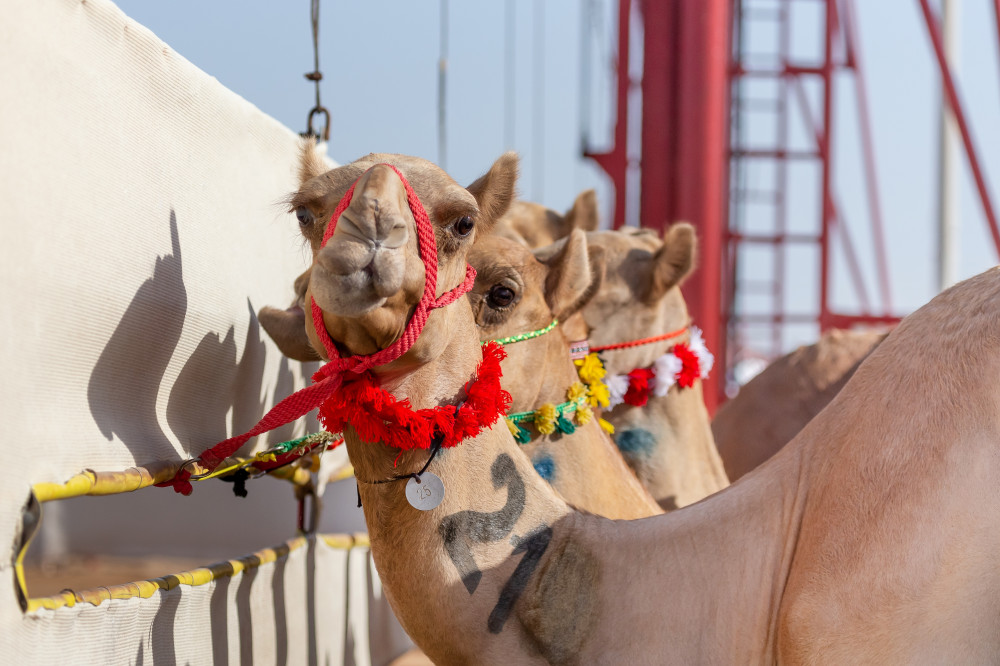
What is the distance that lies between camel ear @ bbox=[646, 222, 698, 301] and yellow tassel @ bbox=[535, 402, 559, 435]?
106 centimetres

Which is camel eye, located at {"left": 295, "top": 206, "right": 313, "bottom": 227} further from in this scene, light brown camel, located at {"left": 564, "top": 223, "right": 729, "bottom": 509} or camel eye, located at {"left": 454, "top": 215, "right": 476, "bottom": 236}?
light brown camel, located at {"left": 564, "top": 223, "right": 729, "bottom": 509}

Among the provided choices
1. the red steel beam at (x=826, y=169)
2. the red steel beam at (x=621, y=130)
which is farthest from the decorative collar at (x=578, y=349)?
the red steel beam at (x=826, y=169)

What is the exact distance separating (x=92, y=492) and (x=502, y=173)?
3.38 feet

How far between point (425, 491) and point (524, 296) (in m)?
0.97

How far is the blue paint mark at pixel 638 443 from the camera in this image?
3.79 m

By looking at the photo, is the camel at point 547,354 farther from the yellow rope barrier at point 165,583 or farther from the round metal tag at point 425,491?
the round metal tag at point 425,491

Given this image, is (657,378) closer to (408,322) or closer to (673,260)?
(673,260)

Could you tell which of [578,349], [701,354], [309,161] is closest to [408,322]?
[309,161]

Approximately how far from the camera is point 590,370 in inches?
127

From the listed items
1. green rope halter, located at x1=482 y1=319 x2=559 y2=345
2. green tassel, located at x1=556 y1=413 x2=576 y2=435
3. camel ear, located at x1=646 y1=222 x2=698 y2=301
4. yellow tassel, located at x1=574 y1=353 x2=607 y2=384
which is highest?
camel ear, located at x1=646 y1=222 x2=698 y2=301

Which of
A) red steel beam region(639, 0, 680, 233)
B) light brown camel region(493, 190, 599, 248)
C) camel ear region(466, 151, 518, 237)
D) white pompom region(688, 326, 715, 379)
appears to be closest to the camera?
camel ear region(466, 151, 518, 237)

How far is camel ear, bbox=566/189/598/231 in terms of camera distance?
518 cm

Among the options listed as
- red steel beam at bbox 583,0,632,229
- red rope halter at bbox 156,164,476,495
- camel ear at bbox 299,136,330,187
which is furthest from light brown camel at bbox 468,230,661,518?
red steel beam at bbox 583,0,632,229

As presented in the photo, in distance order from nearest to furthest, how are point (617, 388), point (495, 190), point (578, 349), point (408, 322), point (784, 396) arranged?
point (408, 322), point (495, 190), point (578, 349), point (617, 388), point (784, 396)
